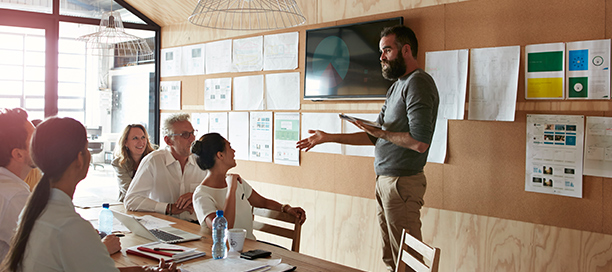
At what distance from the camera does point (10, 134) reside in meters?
1.84

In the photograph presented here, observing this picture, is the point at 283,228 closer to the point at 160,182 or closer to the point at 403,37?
the point at 160,182

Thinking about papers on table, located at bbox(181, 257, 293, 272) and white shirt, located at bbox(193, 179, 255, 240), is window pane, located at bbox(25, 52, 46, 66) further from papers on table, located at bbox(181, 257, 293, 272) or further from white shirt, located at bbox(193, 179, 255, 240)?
papers on table, located at bbox(181, 257, 293, 272)

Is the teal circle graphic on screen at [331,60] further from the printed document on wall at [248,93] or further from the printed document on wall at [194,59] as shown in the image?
the printed document on wall at [194,59]

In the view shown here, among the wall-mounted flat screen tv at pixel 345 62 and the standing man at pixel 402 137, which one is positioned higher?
the wall-mounted flat screen tv at pixel 345 62

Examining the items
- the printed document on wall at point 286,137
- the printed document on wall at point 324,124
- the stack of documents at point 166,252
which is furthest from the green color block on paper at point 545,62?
the stack of documents at point 166,252

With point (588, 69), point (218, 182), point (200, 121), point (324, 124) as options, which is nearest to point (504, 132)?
point (588, 69)

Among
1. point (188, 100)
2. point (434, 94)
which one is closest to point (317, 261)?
point (434, 94)

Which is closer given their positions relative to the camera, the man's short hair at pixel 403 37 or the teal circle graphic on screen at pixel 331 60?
the man's short hair at pixel 403 37

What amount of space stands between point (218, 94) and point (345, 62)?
59.8 inches

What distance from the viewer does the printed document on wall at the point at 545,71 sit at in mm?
2605

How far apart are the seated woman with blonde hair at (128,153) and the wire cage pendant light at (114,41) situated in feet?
2.85

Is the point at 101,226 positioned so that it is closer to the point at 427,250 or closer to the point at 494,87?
the point at 427,250

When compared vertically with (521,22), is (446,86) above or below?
below

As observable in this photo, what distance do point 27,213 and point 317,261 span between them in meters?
1.02
